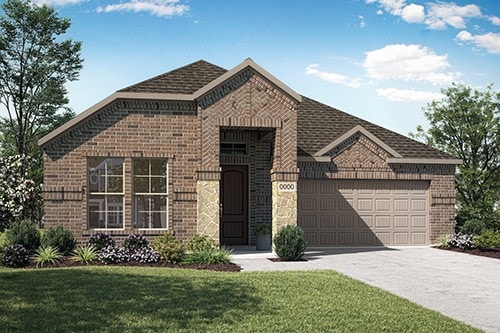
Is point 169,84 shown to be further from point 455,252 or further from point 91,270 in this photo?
point 455,252

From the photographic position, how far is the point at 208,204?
16.7 metres

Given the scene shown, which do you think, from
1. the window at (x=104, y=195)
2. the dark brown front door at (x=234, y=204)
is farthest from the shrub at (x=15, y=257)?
the dark brown front door at (x=234, y=204)

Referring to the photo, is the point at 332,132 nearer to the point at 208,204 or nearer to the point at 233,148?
the point at 233,148

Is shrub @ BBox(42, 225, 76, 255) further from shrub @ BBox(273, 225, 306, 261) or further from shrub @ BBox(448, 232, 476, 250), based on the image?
shrub @ BBox(448, 232, 476, 250)

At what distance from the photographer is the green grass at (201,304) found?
830cm

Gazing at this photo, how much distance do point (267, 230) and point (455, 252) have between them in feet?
21.7

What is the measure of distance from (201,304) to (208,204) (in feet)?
24.0

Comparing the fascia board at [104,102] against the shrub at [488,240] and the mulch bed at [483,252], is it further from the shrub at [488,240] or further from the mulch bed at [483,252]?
the shrub at [488,240]

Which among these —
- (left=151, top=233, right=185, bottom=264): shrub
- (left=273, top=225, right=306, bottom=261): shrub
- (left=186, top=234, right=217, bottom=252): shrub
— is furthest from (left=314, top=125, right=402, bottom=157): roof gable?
(left=151, top=233, right=185, bottom=264): shrub

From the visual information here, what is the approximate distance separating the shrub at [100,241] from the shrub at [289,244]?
479 centimetres

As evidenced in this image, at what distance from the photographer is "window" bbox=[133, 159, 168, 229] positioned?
1742 centimetres

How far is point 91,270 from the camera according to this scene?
12.8 m

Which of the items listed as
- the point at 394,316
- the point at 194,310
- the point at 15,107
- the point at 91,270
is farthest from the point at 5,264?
the point at 15,107

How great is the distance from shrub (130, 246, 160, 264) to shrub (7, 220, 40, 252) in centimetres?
298
